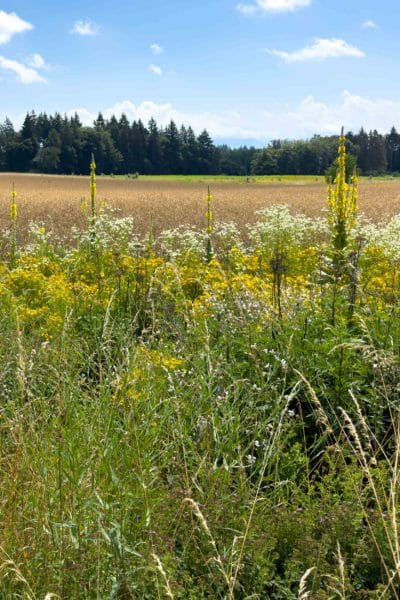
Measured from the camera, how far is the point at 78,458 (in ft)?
9.47

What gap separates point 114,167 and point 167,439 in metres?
99.0

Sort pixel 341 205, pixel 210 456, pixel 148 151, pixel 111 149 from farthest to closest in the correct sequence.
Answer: pixel 148 151
pixel 111 149
pixel 341 205
pixel 210 456

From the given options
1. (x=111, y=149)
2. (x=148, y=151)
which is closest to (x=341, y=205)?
(x=111, y=149)

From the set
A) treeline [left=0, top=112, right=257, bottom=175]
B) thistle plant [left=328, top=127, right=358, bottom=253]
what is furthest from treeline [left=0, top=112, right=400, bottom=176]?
thistle plant [left=328, top=127, right=358, bottom=253]

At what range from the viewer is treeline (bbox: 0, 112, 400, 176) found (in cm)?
9512

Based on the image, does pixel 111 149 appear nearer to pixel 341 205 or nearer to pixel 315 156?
pixel 315 156

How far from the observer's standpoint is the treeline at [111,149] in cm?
9462

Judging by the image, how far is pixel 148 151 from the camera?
10544 cm

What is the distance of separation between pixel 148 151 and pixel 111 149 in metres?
8.85

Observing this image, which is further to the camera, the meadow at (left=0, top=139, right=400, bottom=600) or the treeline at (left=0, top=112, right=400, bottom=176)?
the treeline at (left=0, top=112, right=400, bottom=176)

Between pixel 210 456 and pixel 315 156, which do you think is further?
pixel 315 156

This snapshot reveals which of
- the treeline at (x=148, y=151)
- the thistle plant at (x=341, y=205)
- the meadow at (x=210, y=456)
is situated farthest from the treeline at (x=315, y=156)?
the meadow at (x=210, y=456)

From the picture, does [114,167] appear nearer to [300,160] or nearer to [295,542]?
[300,160]

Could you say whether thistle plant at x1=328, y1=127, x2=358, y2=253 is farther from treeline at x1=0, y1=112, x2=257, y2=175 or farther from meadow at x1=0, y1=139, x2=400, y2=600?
treeline at x1=0, y1=112, x2=257, y2=175
